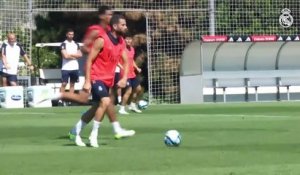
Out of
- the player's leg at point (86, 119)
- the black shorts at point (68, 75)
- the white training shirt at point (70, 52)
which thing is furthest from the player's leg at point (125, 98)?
the player's leg at point (86, 119)

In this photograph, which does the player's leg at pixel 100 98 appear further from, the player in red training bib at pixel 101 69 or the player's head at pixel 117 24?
the player's head at pixel 117 24

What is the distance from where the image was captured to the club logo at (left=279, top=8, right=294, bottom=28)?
38750mm

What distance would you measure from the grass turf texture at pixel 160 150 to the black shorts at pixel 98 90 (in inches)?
27.5

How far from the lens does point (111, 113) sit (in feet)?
42.3

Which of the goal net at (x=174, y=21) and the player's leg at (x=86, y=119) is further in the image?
the goal net at (x=174, y=21)

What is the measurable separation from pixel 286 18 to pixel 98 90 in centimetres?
2790

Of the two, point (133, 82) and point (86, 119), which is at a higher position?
point (133, 82)

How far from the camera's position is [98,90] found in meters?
12.2

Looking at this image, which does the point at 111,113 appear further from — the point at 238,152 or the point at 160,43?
the point at 160,43

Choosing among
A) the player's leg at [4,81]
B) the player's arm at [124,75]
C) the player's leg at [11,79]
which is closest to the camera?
the player's arm at [124,75]

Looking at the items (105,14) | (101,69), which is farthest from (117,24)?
(101,69)

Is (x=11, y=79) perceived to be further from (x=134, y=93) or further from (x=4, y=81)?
(x=134, y=93)

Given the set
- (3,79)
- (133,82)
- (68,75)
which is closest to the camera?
(133,82)

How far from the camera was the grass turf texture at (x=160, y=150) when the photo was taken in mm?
8992
